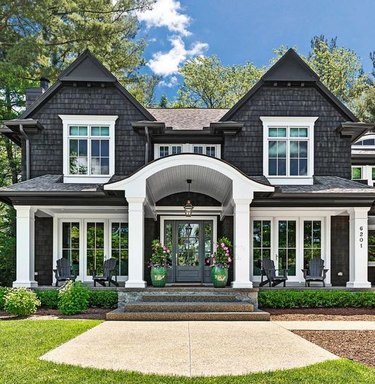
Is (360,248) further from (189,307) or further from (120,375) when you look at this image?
(120,375)

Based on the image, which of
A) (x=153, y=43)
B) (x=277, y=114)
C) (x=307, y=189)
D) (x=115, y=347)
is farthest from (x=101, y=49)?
(x=115, y=347)

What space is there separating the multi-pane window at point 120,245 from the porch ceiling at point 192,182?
144cm

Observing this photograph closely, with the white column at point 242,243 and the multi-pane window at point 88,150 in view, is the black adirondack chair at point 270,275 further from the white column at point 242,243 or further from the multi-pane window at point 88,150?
the multi-pane window at point 88,150

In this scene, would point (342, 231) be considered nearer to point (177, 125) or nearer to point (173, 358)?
point (177, 125)

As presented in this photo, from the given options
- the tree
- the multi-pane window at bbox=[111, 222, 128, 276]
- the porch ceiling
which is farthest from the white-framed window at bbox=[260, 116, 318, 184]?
the tree

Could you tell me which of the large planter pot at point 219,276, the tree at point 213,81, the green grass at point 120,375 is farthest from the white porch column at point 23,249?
the tree at point 213,81

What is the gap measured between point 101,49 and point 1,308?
17.4 m

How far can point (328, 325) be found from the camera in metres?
9.23

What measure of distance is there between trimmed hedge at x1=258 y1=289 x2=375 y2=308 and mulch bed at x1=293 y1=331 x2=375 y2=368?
318cm

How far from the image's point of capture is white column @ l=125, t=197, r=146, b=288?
11227 millimetres

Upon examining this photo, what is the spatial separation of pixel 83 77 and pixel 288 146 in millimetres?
6703

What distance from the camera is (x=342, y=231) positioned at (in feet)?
46.2

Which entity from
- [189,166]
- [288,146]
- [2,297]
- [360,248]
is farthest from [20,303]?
[288,146]

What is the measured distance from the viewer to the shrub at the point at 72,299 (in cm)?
1050
